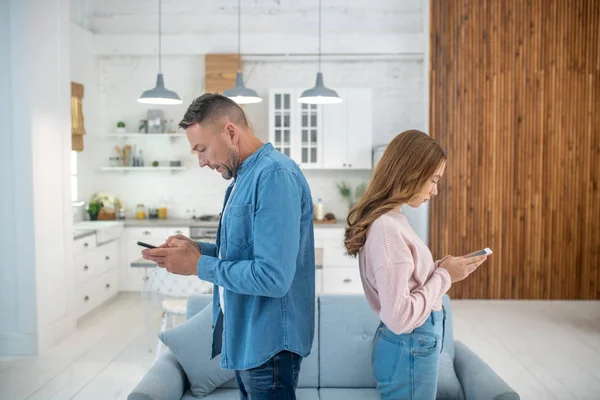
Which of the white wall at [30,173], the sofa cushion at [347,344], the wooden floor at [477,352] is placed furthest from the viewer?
the white wall at [30,173]

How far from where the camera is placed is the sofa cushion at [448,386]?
2.84 meters

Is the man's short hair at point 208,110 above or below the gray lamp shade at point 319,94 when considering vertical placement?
below

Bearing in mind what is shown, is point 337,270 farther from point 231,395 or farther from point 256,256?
point 256,256

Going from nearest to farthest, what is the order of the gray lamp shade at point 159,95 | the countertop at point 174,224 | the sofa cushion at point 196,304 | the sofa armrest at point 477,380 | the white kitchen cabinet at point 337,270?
the sofa armrest at point 477,380, the sofa cushion at point 196,304, the gray lamp shade at point 159,95, the white kitchen cabinet at point 337,270, the countertop at point 174,224

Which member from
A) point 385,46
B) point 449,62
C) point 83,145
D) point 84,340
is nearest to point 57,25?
point 83,145

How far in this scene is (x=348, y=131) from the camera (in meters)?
7.08

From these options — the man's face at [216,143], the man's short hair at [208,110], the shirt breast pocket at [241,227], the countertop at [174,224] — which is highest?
the man's short hair at [208,110]

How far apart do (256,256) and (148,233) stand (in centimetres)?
546

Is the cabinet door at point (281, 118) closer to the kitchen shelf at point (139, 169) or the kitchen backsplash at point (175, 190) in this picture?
the kitchen backsplash at point (175, 190)

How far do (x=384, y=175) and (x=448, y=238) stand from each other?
522 centimetres

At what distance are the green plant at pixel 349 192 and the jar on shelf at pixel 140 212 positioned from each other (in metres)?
2.52

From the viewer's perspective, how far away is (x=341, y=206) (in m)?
7.55

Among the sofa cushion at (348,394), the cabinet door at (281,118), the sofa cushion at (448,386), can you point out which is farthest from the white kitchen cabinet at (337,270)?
the sofa cushion at (448,386)

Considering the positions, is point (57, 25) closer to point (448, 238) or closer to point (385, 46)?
point (385, 46)
